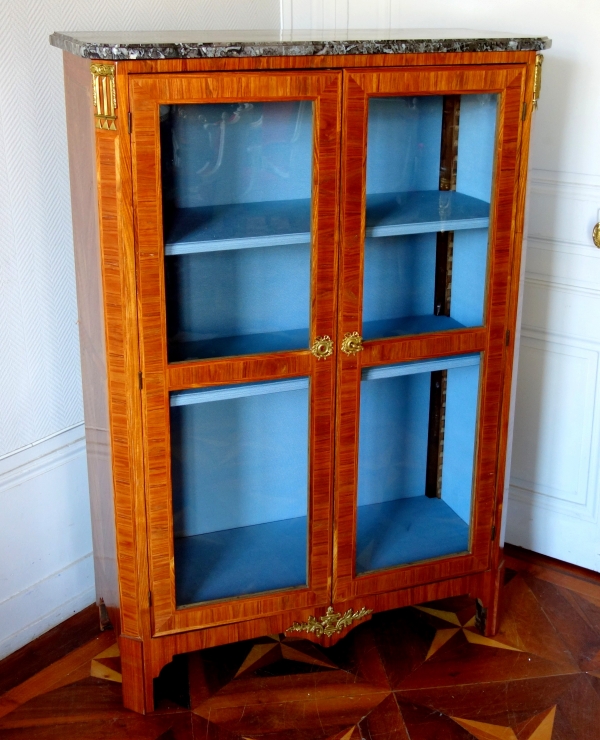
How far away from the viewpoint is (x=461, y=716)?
152 centimetres

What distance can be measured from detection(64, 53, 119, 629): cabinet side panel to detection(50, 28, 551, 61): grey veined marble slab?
6cm

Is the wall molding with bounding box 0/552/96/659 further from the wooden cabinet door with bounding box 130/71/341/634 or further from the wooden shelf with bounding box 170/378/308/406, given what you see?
the wooden shelf with bounding box 170/378/308/406

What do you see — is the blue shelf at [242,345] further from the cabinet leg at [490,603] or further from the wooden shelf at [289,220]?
the cabinet leg at [490,603]

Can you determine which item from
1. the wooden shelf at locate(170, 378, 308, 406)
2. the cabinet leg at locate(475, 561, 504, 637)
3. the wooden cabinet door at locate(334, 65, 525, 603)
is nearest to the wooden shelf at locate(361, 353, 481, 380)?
the wooden cabinet door at locate(334, 65, 525, 603)

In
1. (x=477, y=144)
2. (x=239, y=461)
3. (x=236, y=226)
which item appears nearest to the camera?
(x=236, y=226)

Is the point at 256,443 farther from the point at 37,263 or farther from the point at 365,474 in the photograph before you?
the point at 37,263

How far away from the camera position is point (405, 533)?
1657mm

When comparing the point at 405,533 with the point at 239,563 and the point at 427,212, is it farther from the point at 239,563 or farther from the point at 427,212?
the point at 427,212

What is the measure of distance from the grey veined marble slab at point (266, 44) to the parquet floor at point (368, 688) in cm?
101

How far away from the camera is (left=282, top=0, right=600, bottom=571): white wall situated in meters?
1.73

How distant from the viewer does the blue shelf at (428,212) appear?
1.44 metres

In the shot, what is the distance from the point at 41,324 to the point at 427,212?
26.9 inches

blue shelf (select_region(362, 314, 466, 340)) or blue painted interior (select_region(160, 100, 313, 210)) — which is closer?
blue painted interior (select_region(160, 100, 313, 210))

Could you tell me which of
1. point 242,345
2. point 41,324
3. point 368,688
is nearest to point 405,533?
point 368,688
